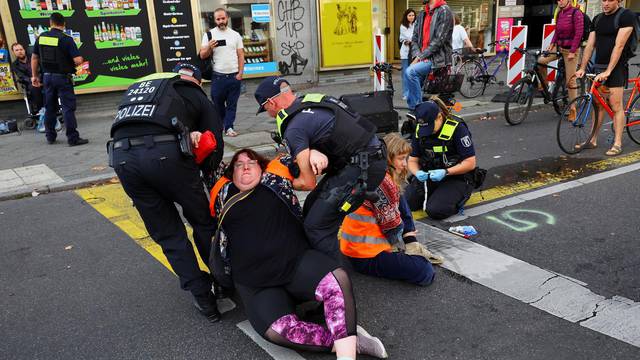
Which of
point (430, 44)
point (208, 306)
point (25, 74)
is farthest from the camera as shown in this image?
point (25, 74)

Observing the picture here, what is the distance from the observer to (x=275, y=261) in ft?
9.23

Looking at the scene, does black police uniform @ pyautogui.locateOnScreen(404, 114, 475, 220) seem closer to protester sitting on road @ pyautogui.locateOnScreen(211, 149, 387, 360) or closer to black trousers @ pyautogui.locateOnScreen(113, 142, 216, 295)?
protester sitting on road @ pyautogui.locateOnScreen(211, 149, 387, 360)

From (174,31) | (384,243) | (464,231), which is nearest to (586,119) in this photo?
(464,231)

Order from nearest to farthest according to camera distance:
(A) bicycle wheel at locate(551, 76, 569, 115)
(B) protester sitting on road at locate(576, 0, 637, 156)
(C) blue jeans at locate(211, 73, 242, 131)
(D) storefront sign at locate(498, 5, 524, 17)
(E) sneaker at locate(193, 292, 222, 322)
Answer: (E) sneaker at locate(193, 292, 222, 322), (B) protester sitting on road at locate(576, 0, 637, 156), (C) blue jeans at locate(211, 73, 242, 131), (A) bicycle wheel at locate(551, 76, 569, 115), (D) storefront sign at locate(498, 5, 524, 17)

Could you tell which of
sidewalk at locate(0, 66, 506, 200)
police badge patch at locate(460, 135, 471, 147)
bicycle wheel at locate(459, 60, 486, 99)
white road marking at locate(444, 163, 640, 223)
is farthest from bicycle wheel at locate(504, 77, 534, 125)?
police badge patch at locate(460, 135, 471, 147)

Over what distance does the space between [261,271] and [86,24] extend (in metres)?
8.66

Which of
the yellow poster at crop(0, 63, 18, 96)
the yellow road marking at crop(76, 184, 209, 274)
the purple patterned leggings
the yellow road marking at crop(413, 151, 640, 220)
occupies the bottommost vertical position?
the yellow road marking at crop(413, 151, 640, 220)

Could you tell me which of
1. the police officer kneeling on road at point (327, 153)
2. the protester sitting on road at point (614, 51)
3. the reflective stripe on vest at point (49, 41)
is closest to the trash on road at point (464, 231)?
the police officer kneeling on road at point (327, 153)

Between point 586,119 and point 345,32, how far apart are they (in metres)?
7.24

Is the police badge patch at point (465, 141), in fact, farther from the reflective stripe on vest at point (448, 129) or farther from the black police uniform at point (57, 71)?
the black police uniform at point (57, 71)

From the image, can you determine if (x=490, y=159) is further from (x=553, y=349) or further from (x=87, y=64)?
(x=87, y=64)

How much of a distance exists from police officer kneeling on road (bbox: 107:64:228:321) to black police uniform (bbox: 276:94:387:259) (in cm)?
53

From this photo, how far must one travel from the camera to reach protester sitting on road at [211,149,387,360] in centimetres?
270

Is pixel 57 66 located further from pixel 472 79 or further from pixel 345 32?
pixel 472 79
